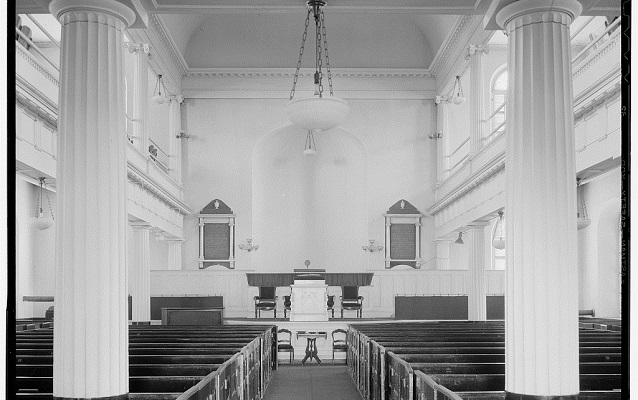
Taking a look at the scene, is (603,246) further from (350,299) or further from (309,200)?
(309,200)

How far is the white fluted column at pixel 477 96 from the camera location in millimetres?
17156

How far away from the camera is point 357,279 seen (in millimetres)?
17688

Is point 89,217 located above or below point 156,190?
below

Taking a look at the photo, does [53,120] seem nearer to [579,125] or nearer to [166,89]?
[579,125]

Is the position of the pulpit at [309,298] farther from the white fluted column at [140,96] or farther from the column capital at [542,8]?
the column capital at [542,8]

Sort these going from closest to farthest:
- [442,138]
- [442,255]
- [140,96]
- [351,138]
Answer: [140,96] → [442,138] → [442,255] → [351,138]

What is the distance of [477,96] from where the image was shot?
17.4 m

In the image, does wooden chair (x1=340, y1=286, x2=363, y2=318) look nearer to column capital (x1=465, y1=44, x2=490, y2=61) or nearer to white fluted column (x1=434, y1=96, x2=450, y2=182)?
white fluted column (x1=434, y1=96, x2=450, y2=182)

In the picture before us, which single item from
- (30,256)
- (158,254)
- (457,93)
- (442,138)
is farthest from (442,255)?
(30,256)

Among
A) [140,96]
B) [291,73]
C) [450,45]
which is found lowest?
[140,96]

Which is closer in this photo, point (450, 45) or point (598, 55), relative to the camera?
point (598, 55)

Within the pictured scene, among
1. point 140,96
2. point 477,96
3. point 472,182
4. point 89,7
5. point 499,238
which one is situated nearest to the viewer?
point 89,7

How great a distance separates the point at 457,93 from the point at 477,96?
2759 millimetres

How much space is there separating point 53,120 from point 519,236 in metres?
8.10
